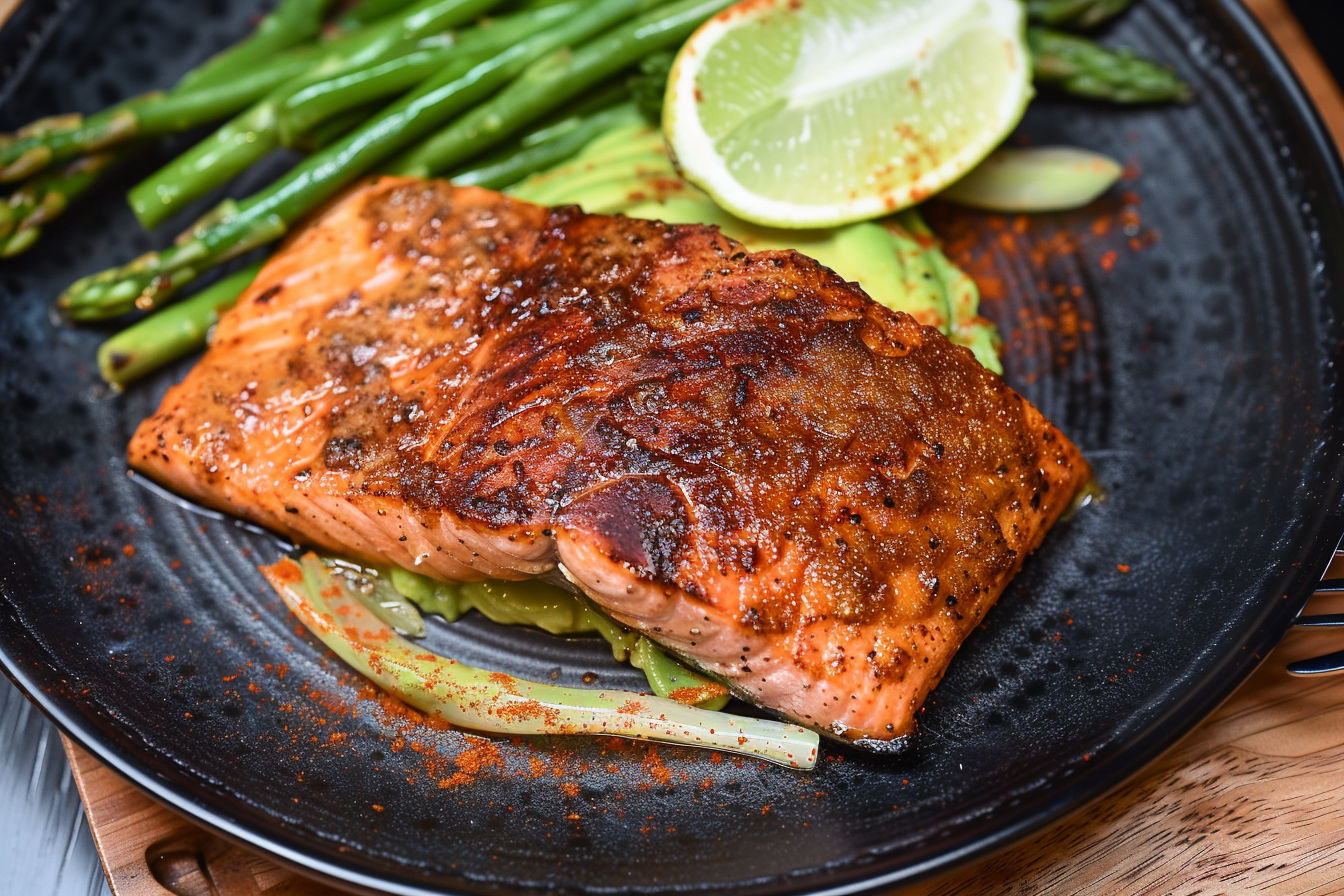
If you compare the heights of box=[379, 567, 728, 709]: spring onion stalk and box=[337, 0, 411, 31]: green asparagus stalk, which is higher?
box=[337, 0, 411, 31]: green asparagus stalk

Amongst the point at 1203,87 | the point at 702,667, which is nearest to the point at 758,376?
the point at 702,667

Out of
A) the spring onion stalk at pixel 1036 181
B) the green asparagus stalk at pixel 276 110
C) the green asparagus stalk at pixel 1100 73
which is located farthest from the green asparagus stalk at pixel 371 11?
the green asparagus stalk at pixel 1100 73

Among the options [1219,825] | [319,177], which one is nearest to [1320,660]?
[1219,825]

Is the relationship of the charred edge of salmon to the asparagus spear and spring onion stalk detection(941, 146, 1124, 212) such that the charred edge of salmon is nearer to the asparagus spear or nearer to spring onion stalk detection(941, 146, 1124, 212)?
the asparagus spear

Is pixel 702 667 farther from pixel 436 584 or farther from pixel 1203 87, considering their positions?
pixel 1203 87

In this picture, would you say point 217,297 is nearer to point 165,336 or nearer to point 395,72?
point 165,336

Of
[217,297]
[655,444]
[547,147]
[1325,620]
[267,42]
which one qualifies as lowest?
[1325,620]

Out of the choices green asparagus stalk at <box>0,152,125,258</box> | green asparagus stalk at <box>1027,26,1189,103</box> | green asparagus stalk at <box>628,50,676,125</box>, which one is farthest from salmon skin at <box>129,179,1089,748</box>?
green asparagus stalk at <box>1027,26,1189,103</box>
